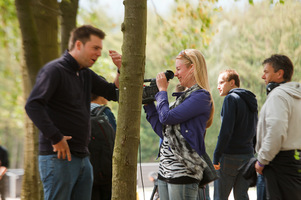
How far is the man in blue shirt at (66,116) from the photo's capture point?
2.88 m

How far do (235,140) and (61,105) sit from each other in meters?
2.63

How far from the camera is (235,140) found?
4.97 meters

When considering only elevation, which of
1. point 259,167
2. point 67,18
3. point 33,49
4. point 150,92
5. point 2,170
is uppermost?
point 67,18

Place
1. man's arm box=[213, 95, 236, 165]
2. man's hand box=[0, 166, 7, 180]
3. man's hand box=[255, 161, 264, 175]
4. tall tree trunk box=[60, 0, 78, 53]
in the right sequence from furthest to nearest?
man's hand box=[0, 166, 7, 180]
tall tree trunk box=[60, 0, 78, 53]
man's arm box=[213, 95, 236, 165]
man's hand box=[255, 161, 264, 175]

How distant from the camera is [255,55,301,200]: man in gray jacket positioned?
3.47 metres

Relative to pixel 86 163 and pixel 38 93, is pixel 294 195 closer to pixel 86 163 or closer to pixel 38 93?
pixel 86 163

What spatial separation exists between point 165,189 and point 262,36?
68.1 feet

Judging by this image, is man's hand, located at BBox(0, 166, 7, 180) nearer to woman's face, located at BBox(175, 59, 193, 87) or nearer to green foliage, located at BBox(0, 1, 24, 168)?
woman's face, located at BBox(175, 59, 193, 87)

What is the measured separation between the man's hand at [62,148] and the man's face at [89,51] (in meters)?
0.63

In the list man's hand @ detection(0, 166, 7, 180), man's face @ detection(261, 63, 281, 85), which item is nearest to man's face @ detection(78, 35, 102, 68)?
man's face @ detection(261, 63, 281, 85)

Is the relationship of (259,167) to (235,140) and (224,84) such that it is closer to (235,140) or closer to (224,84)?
(235,140)

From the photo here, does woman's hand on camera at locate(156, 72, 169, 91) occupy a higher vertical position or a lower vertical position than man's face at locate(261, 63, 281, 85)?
lower

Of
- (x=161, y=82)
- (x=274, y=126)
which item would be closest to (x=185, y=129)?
(x=161, y=82)

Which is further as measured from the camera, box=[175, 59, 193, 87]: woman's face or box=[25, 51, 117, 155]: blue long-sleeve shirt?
box=[175, 59, 193, 87]: woman's face
